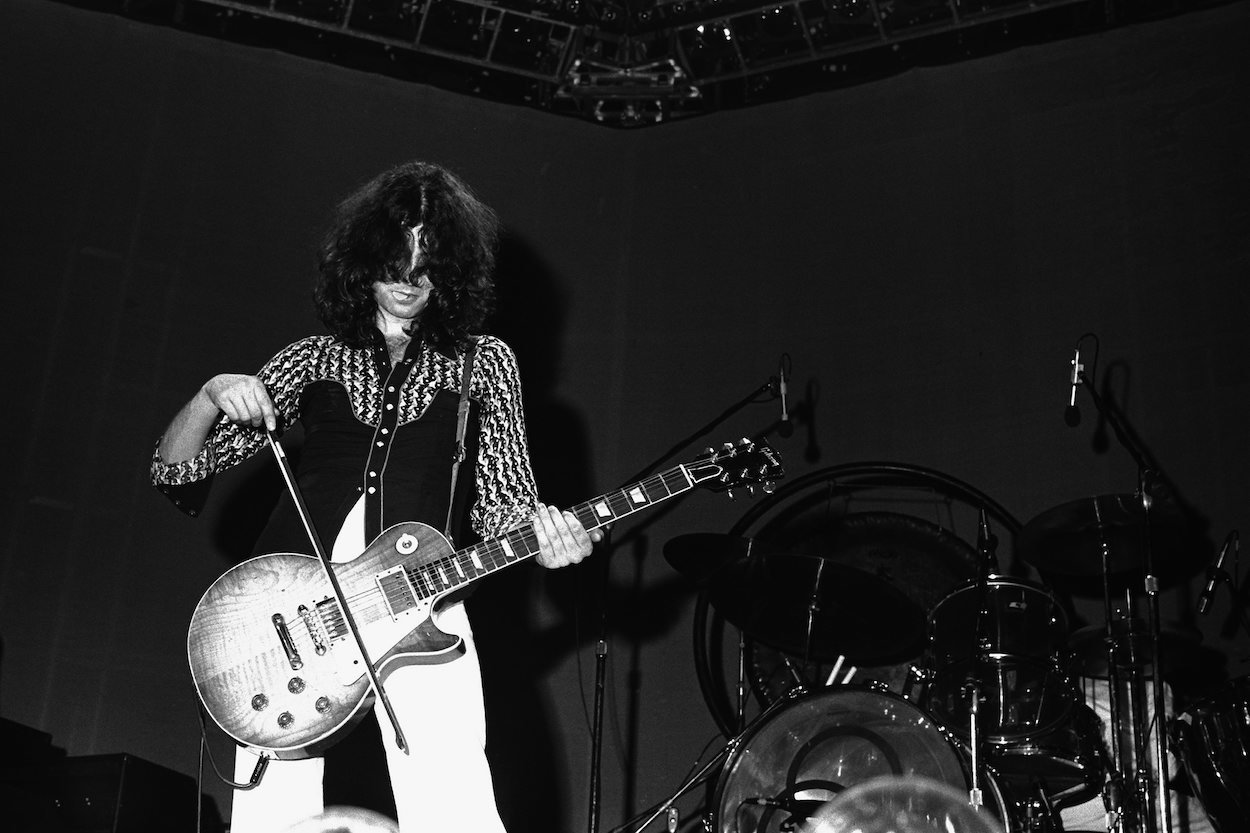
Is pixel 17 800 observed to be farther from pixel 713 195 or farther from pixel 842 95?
pixel 842 95

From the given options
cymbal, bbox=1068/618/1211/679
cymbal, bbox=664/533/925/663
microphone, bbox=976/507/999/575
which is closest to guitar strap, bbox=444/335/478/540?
cymbal, bbox=664/533/925/663

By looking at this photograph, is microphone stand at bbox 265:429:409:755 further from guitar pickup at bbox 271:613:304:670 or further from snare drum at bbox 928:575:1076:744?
snare drum at bbox 928:575:1076:744

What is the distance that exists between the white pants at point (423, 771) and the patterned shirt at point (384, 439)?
38cm

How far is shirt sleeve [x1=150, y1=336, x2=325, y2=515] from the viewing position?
2920mm

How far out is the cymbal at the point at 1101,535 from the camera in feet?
12.8

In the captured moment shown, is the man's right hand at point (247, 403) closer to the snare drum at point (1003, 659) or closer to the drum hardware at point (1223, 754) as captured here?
the snare drum at point (1003, 659)

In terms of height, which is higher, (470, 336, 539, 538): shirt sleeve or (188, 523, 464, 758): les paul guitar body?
(470, 336, 539, 538): shirt sleeve

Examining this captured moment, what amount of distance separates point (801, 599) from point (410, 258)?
1.72 meters

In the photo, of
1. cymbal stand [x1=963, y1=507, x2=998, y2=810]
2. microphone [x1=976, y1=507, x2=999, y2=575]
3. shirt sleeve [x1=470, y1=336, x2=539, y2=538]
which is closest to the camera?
shirt sleeve [x1=470, y1=336, x2=539, y2=538]

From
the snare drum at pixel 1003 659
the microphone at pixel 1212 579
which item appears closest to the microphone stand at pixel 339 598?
the snare drum at pixel 1003 659

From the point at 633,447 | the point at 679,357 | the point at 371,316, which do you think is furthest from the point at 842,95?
the point at 371,316

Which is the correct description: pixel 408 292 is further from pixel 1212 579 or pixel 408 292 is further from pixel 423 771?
pixel 1212 579

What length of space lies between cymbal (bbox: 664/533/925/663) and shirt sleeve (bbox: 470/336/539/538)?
1.07 m

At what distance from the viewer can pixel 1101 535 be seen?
406 centimetres
